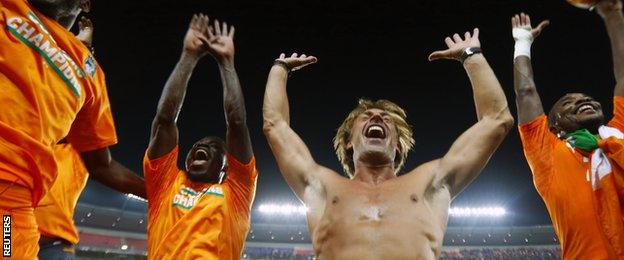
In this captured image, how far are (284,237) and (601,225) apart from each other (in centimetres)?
3166

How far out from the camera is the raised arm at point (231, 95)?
3670 millimetres

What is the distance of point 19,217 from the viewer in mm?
1503

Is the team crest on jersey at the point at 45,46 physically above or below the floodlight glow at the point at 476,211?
above

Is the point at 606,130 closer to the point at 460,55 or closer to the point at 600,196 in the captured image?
the point at 600,196

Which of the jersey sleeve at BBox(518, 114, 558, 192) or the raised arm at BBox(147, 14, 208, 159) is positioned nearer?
the jersey sleeve at BBox(518, 114, 558, 192)

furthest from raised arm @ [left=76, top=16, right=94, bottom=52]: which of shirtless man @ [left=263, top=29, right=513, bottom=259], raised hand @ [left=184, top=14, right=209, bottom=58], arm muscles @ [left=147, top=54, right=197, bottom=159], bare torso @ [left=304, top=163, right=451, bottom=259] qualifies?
bare torso @ [left=304, top=163, right=451, bottom=259]

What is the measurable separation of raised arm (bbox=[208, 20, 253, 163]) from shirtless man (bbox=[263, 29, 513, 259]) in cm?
44

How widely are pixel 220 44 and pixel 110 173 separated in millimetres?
1326

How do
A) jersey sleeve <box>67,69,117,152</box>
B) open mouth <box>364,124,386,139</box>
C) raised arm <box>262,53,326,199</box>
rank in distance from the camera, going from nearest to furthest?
jersey sleeve <box>67,69,117,152</box> < raised arm <box>262,53,326,199</box> < open mouth <box>364,124,386,139</box>

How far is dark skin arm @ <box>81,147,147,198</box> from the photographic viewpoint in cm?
270

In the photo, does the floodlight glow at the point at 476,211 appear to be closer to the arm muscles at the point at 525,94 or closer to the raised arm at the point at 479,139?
the arm muscles at the point at 525,94

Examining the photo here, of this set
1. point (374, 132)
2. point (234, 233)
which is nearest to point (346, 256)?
point (374, 132)

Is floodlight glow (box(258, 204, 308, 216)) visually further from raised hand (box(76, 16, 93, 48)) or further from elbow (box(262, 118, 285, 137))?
elbow (box(262, 118, 285, 137))

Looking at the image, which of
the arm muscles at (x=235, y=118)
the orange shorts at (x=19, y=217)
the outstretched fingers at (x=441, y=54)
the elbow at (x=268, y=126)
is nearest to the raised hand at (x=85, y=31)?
the arm muscles at (x=235, y=118)
